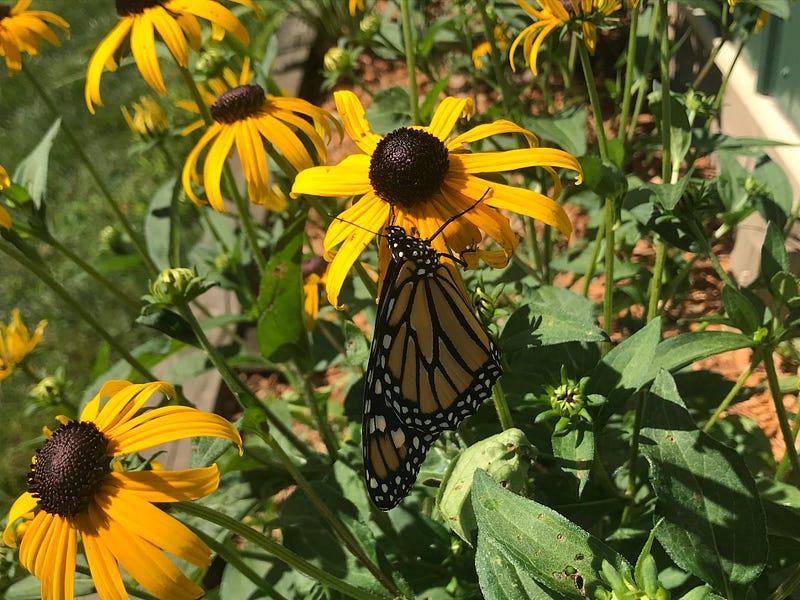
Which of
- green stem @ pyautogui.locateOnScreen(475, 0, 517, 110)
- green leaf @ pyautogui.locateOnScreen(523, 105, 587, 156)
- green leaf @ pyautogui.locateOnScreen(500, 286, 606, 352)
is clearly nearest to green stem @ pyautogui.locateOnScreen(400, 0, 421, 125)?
green stem @ pyautogui.locateOnScreen(475, 0, 517, 110)

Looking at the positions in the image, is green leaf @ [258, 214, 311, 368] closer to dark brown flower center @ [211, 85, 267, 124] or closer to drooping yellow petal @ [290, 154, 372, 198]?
drooping yellow petal @ [290, 154, 372, 198]

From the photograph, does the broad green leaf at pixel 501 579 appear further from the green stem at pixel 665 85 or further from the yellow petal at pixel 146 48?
the yellow petal at pixel 146 48

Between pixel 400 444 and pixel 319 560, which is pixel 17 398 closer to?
pixel 319 560

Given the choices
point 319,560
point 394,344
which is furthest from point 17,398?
point 394,344

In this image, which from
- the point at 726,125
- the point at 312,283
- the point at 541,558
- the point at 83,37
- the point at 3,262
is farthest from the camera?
the point at 83,37

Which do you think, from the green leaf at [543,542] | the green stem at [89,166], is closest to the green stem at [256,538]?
the green leaf at [543,542]

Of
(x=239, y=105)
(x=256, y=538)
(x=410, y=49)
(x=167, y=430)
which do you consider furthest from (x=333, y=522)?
(x=410, y=49)

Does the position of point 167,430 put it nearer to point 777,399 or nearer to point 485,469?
point 485,469
